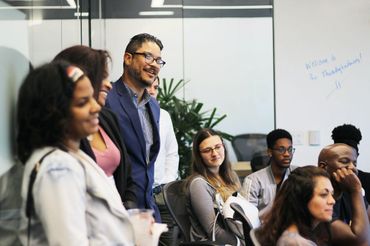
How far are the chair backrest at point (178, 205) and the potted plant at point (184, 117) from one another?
5.52 feet

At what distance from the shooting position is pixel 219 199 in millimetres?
3211

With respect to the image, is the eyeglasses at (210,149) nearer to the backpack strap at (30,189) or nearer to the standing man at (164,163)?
the standing man at (164,163)

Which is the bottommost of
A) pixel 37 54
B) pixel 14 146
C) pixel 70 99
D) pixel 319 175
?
pixel 319 175

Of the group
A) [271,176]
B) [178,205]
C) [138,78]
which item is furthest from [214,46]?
[138,78]

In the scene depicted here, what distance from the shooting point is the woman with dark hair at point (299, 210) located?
7.47 feet

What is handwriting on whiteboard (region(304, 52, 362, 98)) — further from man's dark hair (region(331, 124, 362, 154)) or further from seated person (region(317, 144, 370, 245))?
seated person (region(317, 144, 370, 245))

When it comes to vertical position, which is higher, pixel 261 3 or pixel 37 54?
pixel 261 3

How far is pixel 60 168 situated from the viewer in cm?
137

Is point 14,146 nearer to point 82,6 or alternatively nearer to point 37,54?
point 37,54

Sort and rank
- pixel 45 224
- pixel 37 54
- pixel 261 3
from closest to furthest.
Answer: pixel 45 224
pixel 37 54
pixel 261 3

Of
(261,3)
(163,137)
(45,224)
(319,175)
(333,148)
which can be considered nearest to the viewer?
(45,224)

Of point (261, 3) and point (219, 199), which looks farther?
point (261, 3)

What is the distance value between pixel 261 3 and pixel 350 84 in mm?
1129

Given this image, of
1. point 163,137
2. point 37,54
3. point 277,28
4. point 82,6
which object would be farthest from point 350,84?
point 37,54
